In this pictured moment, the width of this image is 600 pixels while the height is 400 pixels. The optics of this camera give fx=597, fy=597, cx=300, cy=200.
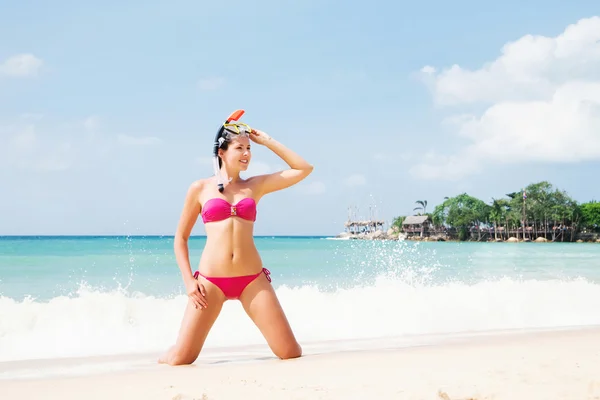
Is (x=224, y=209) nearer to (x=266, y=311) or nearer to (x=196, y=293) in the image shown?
(x=196, y=293)

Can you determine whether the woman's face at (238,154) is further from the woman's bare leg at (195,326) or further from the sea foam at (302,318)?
the sea foam at (302,318)

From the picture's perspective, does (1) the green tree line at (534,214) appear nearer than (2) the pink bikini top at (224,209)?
No

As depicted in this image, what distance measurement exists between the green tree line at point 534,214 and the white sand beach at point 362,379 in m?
85.1

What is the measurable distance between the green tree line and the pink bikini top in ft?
281

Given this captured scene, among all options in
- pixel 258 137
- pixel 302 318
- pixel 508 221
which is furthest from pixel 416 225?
pixel 258 137

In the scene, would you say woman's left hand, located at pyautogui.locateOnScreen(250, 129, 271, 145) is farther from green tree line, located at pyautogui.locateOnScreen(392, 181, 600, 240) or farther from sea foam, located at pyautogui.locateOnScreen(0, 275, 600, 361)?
green tree line, located at pyautogui.locateOnScreen(392, 181, 600, 240)

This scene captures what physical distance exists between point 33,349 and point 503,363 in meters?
5.16

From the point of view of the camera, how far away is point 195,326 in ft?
15.2

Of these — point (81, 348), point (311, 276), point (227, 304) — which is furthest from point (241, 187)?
point (311, 276)

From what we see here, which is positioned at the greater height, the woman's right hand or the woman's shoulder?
the woman's shoulder

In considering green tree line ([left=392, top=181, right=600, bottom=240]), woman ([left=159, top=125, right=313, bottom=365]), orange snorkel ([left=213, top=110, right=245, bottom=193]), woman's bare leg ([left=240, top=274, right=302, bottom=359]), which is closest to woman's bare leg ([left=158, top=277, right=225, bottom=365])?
woman ([left=159, top=125, right=313, bottom=365])

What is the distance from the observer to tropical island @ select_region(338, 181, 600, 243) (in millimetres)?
84312

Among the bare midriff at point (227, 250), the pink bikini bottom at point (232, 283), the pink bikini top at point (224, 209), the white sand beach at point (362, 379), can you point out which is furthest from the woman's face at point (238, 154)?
the white sand beach at point (362, 379)

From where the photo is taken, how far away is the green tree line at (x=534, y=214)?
83.9 meters
